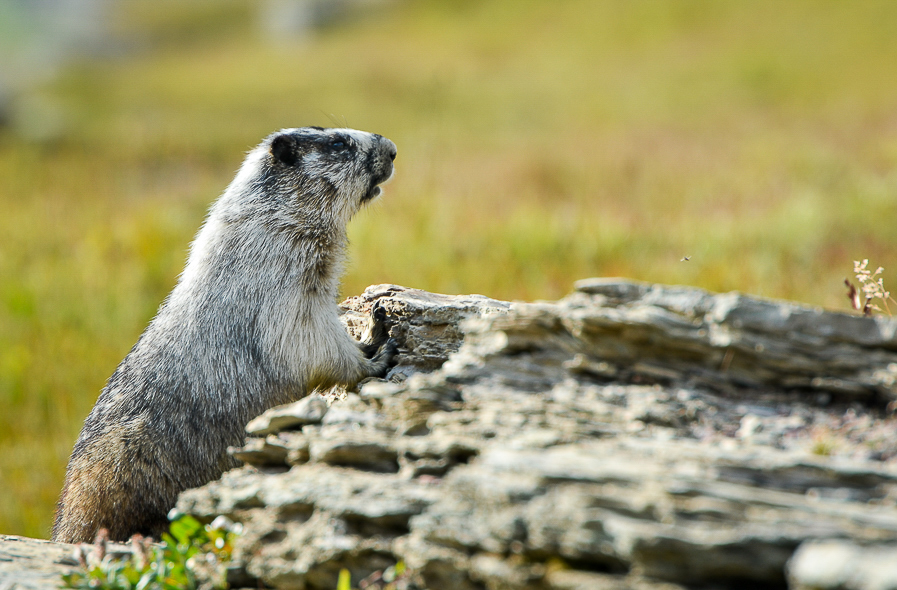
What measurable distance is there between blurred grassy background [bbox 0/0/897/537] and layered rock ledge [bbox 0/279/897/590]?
5259mm

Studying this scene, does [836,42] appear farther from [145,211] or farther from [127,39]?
[127,39]

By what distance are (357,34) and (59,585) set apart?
59.3 meters

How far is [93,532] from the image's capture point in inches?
190

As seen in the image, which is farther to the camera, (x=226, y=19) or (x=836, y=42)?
(x=226, y=19)

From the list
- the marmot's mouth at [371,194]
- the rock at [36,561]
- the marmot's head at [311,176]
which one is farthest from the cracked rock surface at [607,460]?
the marmot's mouth at [371,194]

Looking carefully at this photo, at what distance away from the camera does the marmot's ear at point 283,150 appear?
5.92 m

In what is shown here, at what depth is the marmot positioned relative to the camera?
491cm

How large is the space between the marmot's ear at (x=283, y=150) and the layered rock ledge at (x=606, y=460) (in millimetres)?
2720

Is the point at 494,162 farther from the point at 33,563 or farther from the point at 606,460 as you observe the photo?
the point at 606,460

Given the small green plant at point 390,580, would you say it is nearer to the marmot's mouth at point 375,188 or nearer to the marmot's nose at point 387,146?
the marmot's mouth at point 375,188

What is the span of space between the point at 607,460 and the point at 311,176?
3878 mm

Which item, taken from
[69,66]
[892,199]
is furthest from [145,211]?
[69,66]

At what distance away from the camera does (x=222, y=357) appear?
5082mm

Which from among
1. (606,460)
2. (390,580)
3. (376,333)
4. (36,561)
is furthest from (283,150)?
(606,460)
